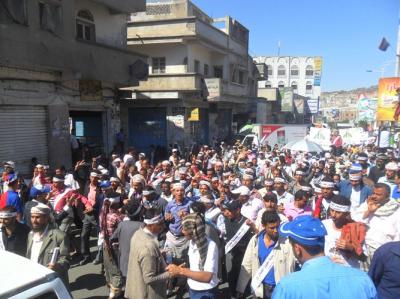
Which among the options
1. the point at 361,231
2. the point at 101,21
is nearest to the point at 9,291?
the point at 361,231

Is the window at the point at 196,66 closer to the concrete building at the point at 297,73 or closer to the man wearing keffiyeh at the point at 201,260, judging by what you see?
the man wearing keffiyeh at the point at 201,260

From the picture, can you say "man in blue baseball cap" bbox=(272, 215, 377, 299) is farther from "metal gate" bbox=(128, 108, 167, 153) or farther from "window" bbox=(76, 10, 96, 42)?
"metal gate" bbox=(128, 108, 167, 153)

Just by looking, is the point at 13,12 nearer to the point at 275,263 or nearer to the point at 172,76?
the point at 275,263

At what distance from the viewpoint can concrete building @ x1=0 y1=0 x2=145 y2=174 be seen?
33.0ft

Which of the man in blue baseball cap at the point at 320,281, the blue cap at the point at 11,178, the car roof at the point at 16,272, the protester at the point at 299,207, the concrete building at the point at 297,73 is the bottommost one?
the protester at the point at 299,207

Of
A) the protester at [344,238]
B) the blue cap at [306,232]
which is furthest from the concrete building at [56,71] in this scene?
the blue cap at [306,232]

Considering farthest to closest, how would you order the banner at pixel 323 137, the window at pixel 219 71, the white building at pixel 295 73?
the white building at pixel 295 73 → the window at pixel 219 71 → the banner at pixel 323 137

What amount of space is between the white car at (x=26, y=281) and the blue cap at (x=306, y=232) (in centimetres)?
170

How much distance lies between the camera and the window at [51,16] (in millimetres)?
10680

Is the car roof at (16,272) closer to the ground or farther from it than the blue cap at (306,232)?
closer to the ground

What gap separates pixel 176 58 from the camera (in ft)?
66.2

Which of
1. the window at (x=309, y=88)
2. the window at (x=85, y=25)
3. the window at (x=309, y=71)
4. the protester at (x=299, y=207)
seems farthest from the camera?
the window at (x=309, y=88)

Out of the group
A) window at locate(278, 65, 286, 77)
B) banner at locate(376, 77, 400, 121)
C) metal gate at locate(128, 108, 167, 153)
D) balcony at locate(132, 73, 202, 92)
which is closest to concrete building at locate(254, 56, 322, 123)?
window at locate(278, 65, 286, 77)

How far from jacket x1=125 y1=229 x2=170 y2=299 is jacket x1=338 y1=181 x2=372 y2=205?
4132mm
